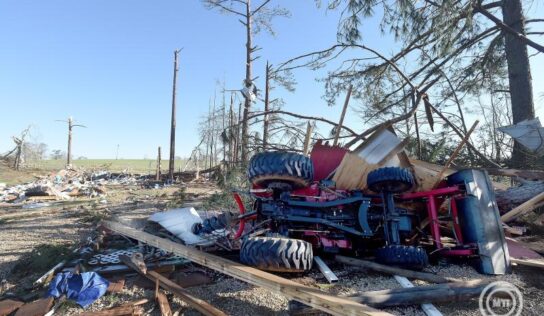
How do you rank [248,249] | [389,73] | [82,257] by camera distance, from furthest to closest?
1. [389,73]
2. [82,257]
3. [248,249]

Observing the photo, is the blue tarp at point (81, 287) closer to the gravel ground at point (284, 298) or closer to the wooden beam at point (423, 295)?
the gravel ground at point (284, 298)

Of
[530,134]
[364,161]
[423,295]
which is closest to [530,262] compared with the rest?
[423,295]

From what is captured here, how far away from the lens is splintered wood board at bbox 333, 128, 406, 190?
4418 millimetres

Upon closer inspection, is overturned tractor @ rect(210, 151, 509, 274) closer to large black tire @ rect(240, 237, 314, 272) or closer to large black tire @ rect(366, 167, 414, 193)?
large black tire @ rect(366, 167, 414, 193)

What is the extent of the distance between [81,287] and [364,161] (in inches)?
128

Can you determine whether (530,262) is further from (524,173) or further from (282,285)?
(282,285)

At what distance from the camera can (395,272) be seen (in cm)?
344

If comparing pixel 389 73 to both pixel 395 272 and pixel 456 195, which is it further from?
pixel 395 272

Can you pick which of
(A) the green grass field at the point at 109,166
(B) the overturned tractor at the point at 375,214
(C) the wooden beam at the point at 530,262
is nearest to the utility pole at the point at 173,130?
(A) the green grass field at the point at 109,166

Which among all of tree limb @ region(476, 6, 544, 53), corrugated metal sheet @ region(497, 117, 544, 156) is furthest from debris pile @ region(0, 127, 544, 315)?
tree limb @ region(476, 6, 544, 53)

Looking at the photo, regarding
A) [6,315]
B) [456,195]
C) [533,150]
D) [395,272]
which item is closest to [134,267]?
[6,315]

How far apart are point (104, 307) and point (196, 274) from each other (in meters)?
0.90

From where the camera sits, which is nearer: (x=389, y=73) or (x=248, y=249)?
(x=248, y=249)

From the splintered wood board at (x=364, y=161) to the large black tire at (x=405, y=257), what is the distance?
1002 millimetres
